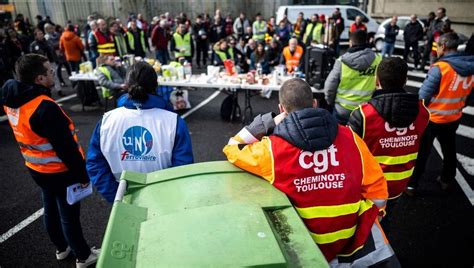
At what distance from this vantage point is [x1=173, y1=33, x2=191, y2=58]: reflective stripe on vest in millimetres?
11188

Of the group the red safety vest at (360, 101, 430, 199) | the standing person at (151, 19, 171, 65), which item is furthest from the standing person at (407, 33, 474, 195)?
the standing person at (151, 19, 171, 65)

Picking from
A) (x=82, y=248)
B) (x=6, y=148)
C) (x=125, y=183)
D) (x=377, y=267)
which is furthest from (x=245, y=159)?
(x=6, y=148)

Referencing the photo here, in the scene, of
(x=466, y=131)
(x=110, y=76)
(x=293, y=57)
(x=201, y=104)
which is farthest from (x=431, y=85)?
(x=110, y=76)

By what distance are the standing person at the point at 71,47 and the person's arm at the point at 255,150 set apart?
970 centimetres

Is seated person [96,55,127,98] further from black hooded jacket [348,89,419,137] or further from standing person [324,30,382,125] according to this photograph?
black hooded jacket [348,89,419,137]

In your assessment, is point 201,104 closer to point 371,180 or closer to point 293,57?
point 293,57

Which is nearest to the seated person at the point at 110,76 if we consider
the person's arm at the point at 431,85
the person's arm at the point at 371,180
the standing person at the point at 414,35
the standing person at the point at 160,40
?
the standing person at the point at 160,40

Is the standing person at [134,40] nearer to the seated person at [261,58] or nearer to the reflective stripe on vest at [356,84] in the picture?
the seated person at [261,58]

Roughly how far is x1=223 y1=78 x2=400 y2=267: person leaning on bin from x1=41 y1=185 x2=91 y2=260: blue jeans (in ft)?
6.62

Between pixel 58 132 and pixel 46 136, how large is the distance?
106mm

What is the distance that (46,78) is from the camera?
294cm

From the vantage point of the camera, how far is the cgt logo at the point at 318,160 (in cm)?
178

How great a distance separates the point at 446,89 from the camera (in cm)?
414

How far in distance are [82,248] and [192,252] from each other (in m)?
2.57
